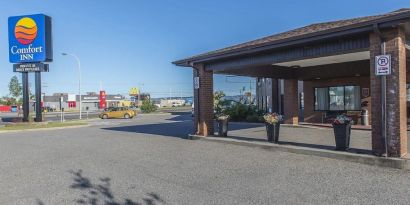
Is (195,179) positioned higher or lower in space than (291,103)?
lower

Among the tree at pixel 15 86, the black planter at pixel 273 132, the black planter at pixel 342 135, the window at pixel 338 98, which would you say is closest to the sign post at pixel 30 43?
the window at pixel 338 98

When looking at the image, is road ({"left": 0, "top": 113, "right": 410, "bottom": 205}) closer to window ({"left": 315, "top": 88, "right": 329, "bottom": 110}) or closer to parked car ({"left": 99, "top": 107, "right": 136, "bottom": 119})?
window ({"left": 315, "top": 88, "right": 329, "bottom": 110})

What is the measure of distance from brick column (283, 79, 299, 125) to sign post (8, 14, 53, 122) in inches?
758

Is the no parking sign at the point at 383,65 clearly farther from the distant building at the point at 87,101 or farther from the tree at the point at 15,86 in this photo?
the distant building at the point at 87,101

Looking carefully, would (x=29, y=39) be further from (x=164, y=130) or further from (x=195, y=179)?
(x=195, y=179)

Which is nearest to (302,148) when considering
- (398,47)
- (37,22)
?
(398,47)

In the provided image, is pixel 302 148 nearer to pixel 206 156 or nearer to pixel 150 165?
pixel 206 156

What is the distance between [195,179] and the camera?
7.89 m

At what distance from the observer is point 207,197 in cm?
647

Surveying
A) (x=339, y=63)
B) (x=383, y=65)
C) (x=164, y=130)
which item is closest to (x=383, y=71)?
(x=383, y=65)

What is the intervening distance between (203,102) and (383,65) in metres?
7.81

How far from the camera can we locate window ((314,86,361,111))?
20656 millimetres

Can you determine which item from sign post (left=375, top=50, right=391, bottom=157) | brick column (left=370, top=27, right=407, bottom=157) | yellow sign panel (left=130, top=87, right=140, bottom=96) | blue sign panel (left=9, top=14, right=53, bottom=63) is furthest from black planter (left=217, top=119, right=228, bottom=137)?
yellow sign panel (left=130, top=87, right=140, bottom=96)

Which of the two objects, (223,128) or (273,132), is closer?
(273,132)
